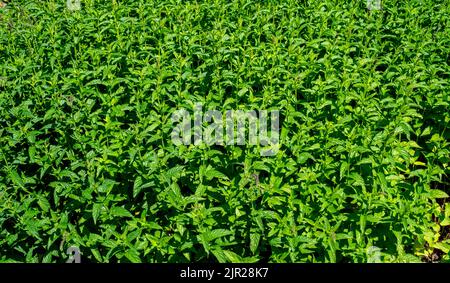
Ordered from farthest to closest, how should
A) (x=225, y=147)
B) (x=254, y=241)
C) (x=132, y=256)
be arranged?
(x=225, y=147) → (x=254, y=241) → (x=132, y=256)

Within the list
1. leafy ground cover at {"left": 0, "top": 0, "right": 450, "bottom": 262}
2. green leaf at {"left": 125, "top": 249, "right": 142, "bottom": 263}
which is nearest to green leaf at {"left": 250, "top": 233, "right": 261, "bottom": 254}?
leafy ground cover at {"left": 0, "top": 0, "right": 450, "bottom": 262}

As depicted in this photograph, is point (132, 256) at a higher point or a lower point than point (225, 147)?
lower

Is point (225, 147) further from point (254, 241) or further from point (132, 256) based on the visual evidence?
point (132, 256)

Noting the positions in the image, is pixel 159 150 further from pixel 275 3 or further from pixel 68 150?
pixel 275 3

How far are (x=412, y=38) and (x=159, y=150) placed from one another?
299cm

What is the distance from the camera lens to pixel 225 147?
13.7ft

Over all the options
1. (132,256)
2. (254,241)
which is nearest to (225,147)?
(254,241)

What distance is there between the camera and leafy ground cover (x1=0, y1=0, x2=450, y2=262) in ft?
12.4

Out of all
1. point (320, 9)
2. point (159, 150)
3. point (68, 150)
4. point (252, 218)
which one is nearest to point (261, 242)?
point (252, 218)

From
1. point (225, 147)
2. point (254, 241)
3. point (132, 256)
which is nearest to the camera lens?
point (132, 256)

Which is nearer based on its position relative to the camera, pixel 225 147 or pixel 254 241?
pixel 254 241

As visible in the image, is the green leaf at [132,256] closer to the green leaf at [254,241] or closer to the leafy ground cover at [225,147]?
the leafy ground cover at [225,147]

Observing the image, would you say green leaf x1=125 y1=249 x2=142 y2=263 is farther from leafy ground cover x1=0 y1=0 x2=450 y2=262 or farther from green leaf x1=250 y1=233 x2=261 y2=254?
green leaf x1=250 y1=233 x2=261 y2=254

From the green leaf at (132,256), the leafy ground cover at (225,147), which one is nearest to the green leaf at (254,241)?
the leafy ground cover at (225,147)
